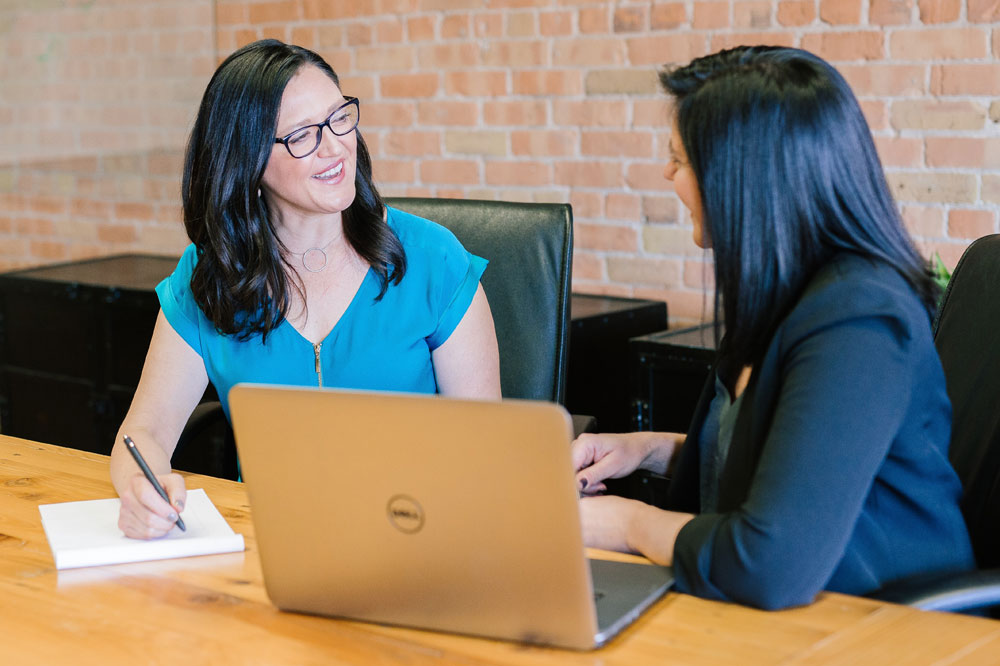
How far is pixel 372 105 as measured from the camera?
3.21m

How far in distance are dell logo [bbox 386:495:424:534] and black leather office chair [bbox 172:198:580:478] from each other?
936 millimetres

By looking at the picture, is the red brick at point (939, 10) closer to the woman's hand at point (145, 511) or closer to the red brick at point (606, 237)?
the red brick at point (606, 237)

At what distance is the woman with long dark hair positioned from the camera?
1034mm

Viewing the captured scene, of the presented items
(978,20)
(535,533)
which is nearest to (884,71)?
(978,20)

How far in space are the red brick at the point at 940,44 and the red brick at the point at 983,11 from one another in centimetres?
2

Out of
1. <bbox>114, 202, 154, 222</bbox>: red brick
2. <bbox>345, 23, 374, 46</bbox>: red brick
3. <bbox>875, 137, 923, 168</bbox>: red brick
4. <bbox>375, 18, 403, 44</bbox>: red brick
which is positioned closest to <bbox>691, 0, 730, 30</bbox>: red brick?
<bbox>875, 137, 923, 168</bbox>: red brick

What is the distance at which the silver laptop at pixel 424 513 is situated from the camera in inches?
36.0

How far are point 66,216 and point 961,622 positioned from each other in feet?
11.3

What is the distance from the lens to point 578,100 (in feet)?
9.29

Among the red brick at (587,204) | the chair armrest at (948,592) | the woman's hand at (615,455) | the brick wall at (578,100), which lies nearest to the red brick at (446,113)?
the brick wall at (578,100)

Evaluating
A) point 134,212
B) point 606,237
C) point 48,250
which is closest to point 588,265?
point 606,237

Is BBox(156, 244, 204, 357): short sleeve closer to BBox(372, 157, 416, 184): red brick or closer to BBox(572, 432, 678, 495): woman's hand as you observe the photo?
BBox(572, 432, 678, 495): woman's hand

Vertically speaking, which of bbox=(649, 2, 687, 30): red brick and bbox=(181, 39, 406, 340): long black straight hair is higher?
bbox=(649, 2, 687, 30): red brick

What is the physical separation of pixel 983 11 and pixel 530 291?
1103 mm
